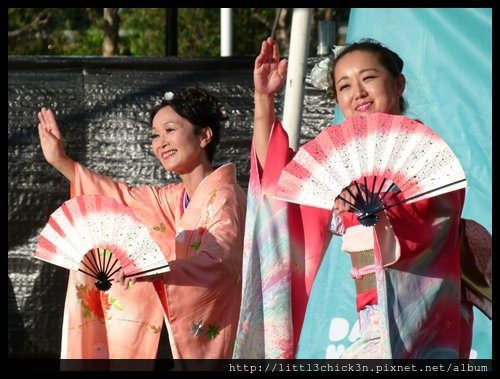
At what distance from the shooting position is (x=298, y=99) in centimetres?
545

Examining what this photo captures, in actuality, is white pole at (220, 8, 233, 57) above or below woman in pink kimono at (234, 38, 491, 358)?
above

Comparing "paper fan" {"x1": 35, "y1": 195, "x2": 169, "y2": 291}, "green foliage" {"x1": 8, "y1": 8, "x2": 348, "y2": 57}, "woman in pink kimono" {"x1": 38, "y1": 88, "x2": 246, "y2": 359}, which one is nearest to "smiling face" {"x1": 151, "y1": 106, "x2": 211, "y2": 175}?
"woman in pink kimono" {"x1": 38, "y1": 88, "x2": 246, "y2": 359}

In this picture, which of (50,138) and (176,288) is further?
(50,138)

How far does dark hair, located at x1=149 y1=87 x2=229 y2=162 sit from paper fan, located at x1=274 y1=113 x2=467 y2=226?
3.61 ft

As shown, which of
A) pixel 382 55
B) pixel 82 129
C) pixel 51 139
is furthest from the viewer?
pixel 82 129

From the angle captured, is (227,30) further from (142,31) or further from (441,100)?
(142,31)

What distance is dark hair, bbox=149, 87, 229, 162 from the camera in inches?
208

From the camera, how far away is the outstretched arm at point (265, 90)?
459 centimetres

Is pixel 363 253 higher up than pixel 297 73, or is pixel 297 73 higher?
pixel 297 73

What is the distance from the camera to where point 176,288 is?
495 centimetres

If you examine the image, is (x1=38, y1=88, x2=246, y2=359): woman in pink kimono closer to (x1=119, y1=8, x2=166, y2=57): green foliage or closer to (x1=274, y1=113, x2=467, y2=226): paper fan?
(x1=274, y1=113, x2=467, y2=226): paper fan

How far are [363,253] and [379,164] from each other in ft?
1.18

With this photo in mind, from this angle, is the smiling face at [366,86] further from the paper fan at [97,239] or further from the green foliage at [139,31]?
the green foliage at [139,31]

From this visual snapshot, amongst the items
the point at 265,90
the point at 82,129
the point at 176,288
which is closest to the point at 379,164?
the point at 265,90
